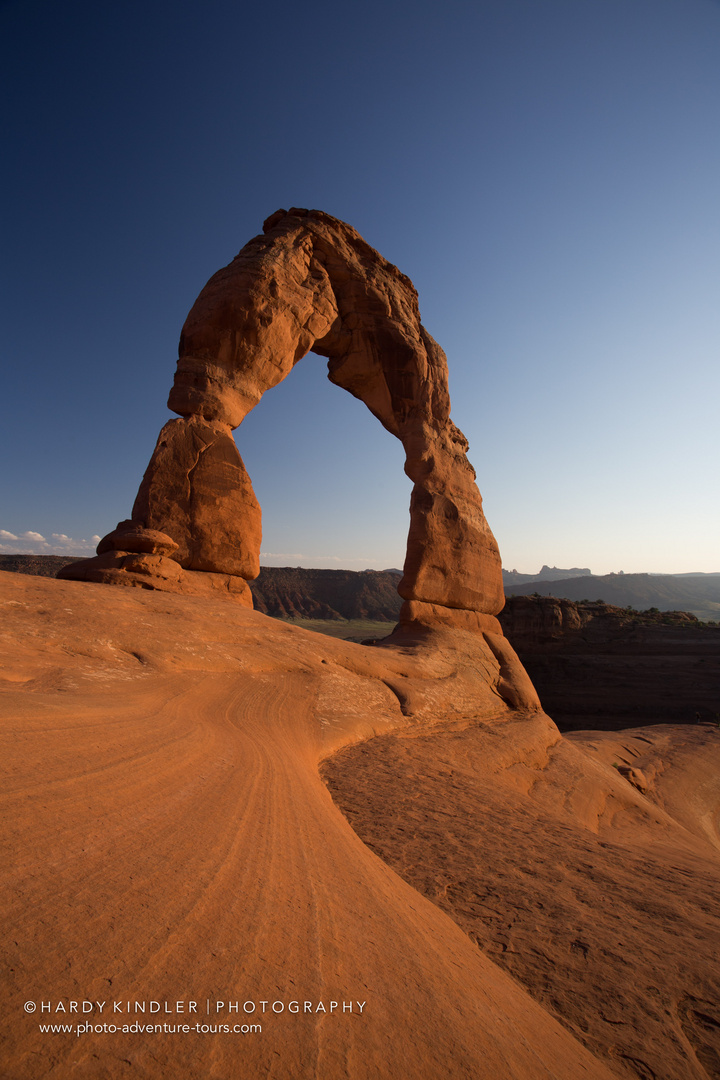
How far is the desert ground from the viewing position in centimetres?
103

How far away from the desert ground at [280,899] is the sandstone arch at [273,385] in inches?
111

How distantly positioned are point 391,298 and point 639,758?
11.4 m

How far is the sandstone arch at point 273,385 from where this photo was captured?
293 inches

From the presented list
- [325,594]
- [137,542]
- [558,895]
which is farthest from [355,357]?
[325,594]

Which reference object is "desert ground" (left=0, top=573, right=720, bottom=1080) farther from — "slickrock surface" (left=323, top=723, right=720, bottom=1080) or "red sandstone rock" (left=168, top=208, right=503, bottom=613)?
"red sandstone rock" (left=168, top=208, right=503, bottom=613)

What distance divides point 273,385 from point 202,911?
8.94 metres

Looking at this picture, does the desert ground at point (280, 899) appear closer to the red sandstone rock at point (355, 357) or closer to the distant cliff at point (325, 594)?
the red sandstone rock at point (355, 357)

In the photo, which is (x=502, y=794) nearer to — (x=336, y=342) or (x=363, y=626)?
(x=336, y=342)

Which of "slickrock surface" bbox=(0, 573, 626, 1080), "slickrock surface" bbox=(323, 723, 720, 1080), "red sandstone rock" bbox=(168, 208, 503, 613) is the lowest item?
"slickrock surface" bbox=(323, 723, 720, 1080)

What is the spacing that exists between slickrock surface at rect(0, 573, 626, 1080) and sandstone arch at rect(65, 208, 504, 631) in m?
3.67

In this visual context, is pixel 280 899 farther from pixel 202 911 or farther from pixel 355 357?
pixel 355 357

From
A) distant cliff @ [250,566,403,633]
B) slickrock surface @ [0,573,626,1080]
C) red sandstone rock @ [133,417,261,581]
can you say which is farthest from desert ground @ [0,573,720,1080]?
distant cliff @ [250,566,403,633]

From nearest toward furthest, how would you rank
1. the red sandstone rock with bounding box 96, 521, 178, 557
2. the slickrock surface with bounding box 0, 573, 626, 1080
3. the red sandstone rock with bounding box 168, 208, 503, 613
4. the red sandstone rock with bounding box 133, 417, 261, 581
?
the slickrock surface with bounding box 0, 573, 626, 1080 < the red sandstone rock with bounding box 96, 521, 178, 557 < the red sandstone rock with bounding box 133, 417, 261, 581 < the red sandstone rock with bounding box 168, 208, 503, 613

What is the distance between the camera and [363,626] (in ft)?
165
